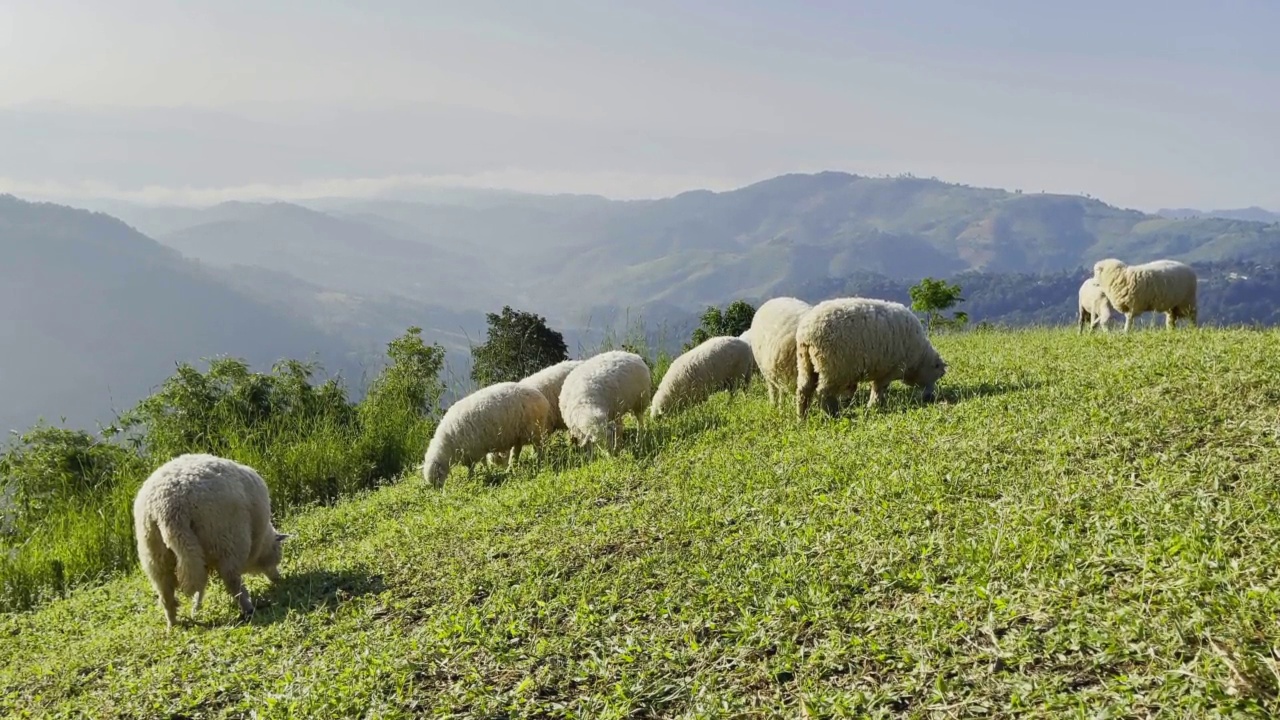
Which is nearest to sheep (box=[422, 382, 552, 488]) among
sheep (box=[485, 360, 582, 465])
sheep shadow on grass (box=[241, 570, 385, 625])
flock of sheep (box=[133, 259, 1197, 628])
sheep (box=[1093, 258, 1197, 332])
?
flock of sheep (box=[133, 259, 1197, 628])

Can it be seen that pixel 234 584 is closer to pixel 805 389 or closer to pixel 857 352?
pixel 805 389

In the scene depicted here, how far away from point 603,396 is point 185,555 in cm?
593

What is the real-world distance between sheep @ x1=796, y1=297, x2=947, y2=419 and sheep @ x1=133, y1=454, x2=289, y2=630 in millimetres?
6087

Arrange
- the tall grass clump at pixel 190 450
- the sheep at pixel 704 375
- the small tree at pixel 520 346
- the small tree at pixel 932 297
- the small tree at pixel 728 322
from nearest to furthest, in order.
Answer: the tall grass clump at pixel 190 450, the sheep at pixel 704 375, the small tree at pixel 520 346, the small tree at pixel 728 322, the small tree at pixel 932 297

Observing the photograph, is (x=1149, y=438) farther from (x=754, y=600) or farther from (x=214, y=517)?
(x=214, y=517)

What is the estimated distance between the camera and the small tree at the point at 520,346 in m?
24.4

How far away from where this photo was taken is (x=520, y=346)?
85.1 ft

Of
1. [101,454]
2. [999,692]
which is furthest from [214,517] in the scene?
[101,454]

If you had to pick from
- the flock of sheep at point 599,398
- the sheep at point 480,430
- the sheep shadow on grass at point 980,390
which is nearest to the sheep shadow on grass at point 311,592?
the flock of sheep at point 599,398

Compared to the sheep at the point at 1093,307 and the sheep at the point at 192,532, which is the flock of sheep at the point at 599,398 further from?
the sheep at the point at 1093,307

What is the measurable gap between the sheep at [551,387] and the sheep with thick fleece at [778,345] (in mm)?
3333

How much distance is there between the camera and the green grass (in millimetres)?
3727

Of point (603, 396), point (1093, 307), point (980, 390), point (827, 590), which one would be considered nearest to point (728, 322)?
point (1093, 307)

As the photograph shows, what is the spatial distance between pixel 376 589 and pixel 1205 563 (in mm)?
5767
